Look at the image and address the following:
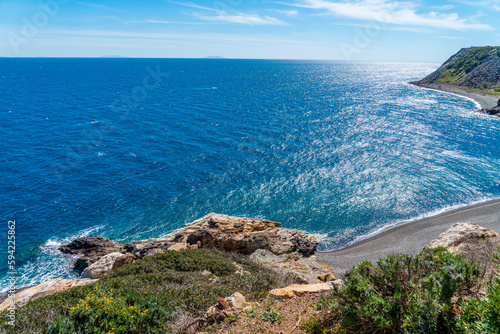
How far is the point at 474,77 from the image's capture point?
137500 millimetres

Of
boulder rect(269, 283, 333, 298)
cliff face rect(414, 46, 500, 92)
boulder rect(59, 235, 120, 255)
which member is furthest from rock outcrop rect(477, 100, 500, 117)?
boulder rect(59, 235, 120, 255)

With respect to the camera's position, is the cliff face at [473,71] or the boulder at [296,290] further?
the cliff face at [473,71]

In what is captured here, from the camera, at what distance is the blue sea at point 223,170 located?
3688cm

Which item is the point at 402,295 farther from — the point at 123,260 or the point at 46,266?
the point at 46,266

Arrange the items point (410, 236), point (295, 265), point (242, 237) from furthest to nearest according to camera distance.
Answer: point (410, 236), point (242, 237), point (295, 265)

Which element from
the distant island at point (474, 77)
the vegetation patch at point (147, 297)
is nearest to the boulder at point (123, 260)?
the vegetation patch at point (147, 297)

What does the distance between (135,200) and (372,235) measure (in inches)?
1335

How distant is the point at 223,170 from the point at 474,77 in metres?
154

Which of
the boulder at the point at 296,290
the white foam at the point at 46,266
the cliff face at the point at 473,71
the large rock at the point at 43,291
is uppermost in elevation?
the cliff face at the point at 473,71

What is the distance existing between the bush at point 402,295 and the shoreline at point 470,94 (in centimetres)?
12263

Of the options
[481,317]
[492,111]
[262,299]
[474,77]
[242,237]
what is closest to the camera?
[481,317]

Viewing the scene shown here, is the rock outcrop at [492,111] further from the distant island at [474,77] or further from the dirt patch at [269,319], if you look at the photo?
the dirt patch at [269,319]

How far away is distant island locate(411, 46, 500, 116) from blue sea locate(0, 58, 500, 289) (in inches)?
1498

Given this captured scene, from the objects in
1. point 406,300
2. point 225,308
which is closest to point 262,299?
point 225,308
